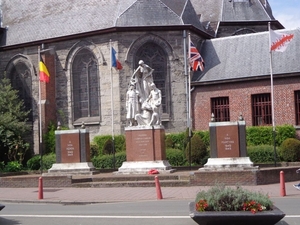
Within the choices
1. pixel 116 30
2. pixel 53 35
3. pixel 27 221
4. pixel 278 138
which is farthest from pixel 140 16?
pixel 27 221

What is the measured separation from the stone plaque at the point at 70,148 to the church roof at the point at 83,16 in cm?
1111

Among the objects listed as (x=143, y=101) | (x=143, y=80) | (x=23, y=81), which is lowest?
(x=143, y=101)

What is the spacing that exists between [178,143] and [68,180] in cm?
1179

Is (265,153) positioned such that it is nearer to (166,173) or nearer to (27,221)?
(166,173)

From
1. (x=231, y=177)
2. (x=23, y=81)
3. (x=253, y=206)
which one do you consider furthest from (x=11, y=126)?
(x=253, y=206)

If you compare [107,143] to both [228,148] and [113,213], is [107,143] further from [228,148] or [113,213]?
[113,213]

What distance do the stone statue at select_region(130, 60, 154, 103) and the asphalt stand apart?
5.19 m

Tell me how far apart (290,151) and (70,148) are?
11.5 m

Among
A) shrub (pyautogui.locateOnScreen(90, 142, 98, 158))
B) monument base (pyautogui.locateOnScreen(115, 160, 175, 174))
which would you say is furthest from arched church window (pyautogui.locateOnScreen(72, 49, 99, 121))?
monument base (pyautogui.locateOnScreen(115, 160, 175, 174))

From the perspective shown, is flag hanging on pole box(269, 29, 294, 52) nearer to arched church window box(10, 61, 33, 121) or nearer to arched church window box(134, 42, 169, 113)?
arched church window box(134, 42, 169, 113)

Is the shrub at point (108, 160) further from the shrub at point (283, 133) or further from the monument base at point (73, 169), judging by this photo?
the shrub at point (283, 133)

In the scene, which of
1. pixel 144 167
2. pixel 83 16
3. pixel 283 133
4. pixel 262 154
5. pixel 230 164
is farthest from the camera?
pixel 83 16

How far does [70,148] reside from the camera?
25.0m

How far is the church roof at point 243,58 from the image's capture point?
1304 inches
